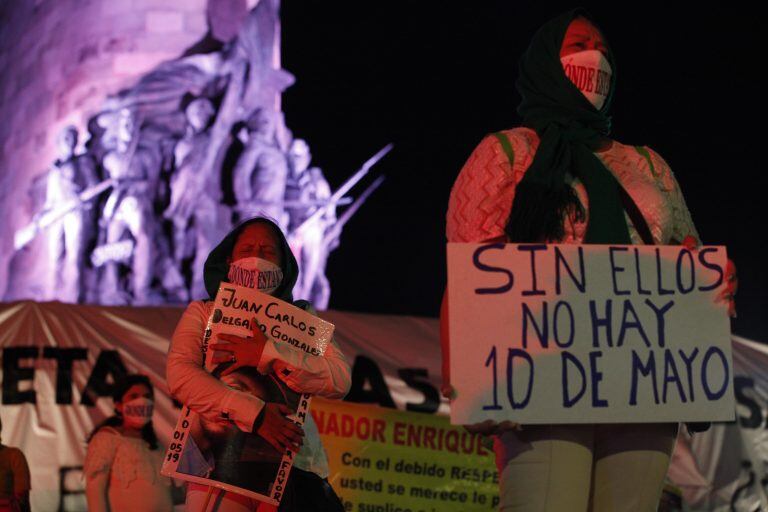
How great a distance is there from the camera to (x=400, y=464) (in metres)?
8.65

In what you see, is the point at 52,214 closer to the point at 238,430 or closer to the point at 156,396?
the point at 156,396

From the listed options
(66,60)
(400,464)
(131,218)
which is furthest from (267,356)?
(66,60)

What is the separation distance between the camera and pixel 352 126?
109 feet

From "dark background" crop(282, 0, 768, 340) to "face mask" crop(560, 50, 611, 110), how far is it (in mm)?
16984

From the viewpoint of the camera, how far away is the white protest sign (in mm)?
2625

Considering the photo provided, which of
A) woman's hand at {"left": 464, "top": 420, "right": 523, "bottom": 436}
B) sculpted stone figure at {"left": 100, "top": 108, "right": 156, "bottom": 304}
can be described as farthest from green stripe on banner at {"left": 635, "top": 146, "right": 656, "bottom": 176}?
sculpted stone figure at {"left": 100, "top": 108, "right": 156, "bottom": 304}

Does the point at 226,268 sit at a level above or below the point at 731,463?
above

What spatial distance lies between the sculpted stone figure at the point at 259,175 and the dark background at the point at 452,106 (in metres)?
6.87

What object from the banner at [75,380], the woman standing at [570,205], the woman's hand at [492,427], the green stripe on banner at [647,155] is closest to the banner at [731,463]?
the banner at [75,380]

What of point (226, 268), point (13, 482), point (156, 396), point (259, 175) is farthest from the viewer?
point (259, 175)

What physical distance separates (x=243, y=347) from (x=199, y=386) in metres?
0.20

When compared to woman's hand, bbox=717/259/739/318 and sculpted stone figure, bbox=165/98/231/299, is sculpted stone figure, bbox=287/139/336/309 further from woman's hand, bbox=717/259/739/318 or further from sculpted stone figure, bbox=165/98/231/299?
woman's hand, bbox=717/259/739/318

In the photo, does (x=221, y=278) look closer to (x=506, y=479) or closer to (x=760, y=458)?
(x=506, y=479)

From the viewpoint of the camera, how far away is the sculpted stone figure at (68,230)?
67.9 feet
